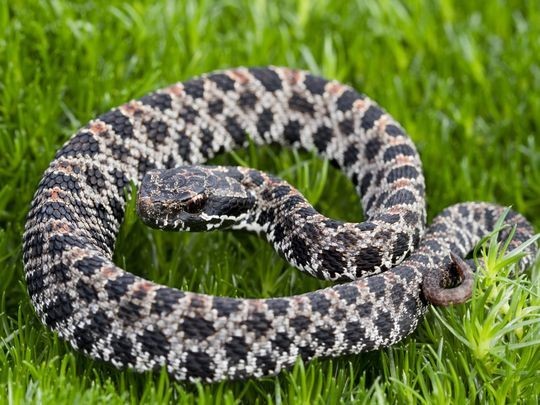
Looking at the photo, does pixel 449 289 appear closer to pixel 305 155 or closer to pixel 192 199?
pixel 192 199

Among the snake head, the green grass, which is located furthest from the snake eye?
the green grass

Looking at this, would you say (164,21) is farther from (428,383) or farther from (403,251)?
(428,383)

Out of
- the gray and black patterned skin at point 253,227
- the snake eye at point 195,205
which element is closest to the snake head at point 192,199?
the snake eye at point 195,205

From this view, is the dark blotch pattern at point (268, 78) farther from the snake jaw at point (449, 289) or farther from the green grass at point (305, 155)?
the snake jaw at point (449, 289)

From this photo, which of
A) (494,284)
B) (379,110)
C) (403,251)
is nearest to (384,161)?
(379,110)

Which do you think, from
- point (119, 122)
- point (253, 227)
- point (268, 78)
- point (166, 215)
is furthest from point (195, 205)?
point (268, 78)

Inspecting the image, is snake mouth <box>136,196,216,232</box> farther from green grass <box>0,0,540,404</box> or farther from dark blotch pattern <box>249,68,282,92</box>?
dark blotch pattern <box>249,68,282,92</box>
